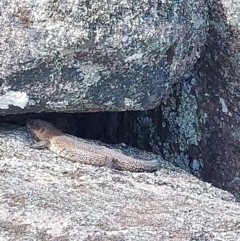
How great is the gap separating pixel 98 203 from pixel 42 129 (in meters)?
A: 0.76

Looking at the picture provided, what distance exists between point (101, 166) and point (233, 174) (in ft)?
3.17

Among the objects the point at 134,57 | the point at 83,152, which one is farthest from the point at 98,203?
the point at 134,57

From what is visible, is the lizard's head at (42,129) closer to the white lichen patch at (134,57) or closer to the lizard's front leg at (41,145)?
the lizard's front leg at (41,145)

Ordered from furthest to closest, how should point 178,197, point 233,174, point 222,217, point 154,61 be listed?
point 233,174
point 154,61
point 178,197
point 222,217

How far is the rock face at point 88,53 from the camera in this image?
9.23 ft

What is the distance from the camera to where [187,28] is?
10.2ft

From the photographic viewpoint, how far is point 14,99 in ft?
9.56

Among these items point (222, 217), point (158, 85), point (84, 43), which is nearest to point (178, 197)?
point (222, 217)

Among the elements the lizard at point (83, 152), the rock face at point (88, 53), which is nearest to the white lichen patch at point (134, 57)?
the rock face at point (88, 53)

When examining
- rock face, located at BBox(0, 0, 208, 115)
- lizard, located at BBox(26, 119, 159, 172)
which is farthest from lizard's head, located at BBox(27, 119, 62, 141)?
rock face, located at BBox(0, 0, 208, 115)

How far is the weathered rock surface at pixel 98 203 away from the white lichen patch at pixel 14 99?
7.4 inches

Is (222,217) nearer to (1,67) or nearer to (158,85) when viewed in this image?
(158,85)

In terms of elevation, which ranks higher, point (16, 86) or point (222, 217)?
point (16, 86)

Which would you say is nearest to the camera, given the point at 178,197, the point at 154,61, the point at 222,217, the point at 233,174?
the point at 222,217
